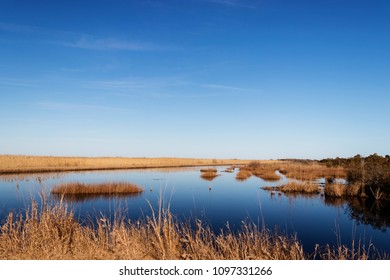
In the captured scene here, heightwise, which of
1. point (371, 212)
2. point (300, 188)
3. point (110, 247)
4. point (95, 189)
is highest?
point (110, 247)

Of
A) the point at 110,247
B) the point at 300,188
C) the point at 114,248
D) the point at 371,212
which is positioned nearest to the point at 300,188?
the point at 300,188

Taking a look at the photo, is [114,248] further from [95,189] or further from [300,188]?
[300,188]

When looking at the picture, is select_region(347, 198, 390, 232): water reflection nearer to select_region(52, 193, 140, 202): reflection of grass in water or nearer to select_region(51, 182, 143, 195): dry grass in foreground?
select_region(52, 193, 140, 202): reflection of grass in water

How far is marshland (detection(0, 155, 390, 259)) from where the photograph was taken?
263 inches

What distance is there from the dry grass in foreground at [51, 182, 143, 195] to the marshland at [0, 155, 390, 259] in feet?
0.22

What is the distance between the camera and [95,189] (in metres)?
23.2

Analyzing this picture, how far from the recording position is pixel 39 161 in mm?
45125

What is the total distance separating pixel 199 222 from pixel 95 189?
13507mm

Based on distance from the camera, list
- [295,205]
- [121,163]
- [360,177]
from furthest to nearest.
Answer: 1. [121,163]
2. [360,177]
3. [295,205]

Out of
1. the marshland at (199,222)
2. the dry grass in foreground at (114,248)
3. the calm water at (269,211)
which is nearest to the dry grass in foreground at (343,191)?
the marshland at (199,222)

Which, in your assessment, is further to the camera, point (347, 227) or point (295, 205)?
point (295, 205)
